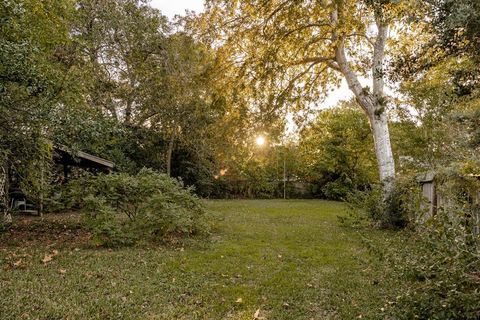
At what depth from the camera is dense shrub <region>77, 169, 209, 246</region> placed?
7180 millimetres

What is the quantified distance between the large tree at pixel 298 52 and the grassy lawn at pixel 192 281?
169 inches

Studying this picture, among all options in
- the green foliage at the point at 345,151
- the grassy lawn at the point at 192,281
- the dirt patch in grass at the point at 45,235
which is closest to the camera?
the grassy lawn at the point at 192,281

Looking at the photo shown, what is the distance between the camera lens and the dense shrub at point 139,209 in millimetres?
7180

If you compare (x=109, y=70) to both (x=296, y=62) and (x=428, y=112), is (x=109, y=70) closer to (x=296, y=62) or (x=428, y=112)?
(x=296, y=62)

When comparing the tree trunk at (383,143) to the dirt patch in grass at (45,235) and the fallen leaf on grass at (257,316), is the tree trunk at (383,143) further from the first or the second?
the dirt patch in grass at (45,235)

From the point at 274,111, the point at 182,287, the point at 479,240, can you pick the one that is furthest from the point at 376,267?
the point at 274,111

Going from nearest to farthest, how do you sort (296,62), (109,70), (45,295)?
(45,295) < (296,62) < (109,70)

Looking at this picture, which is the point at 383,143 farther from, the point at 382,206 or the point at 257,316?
the point at 257,316

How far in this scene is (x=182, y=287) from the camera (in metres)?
4.48

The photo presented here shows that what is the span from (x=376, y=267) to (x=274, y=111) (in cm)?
607

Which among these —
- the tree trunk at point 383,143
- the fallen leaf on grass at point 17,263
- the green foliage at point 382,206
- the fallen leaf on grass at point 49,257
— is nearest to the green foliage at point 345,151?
the tree trunk at point 383,143

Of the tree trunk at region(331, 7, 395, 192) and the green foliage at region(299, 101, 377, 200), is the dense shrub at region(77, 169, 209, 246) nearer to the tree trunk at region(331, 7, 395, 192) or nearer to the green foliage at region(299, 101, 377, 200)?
the tree trunk at region(331, 7, 395, 192)

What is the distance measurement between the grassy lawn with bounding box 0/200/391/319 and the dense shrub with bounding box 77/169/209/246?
1.82 feet

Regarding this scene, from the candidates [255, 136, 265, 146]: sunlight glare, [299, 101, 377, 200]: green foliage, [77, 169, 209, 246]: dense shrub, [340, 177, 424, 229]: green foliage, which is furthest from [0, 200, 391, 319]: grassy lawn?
[299, 101, 377, 200]: green foliage
